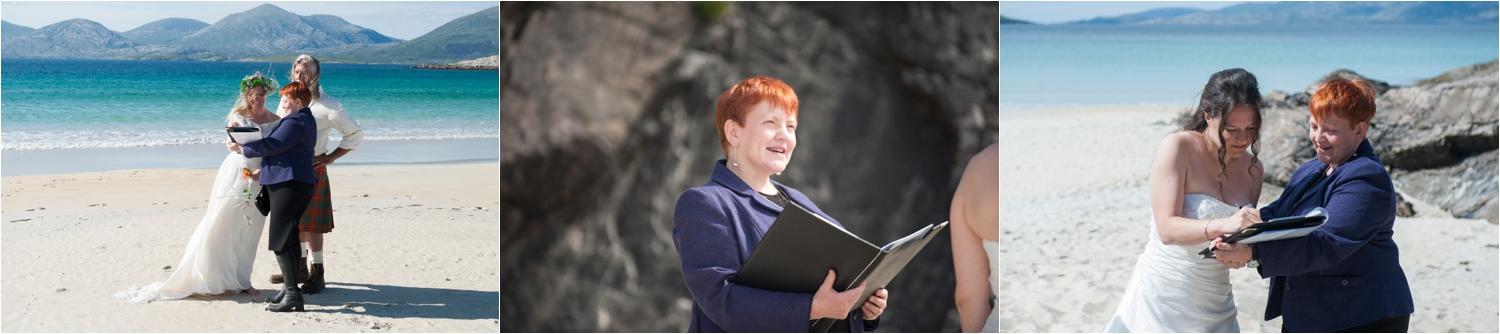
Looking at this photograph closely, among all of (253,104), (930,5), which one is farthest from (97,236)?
(930,5)

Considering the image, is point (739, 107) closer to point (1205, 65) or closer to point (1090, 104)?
point (1090, 104)

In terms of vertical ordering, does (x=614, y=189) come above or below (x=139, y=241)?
above

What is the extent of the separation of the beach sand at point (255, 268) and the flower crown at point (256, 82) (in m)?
0.84

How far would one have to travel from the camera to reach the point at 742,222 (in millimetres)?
1743

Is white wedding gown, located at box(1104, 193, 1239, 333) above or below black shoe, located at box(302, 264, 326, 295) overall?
above

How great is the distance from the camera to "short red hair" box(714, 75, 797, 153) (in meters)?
1.77

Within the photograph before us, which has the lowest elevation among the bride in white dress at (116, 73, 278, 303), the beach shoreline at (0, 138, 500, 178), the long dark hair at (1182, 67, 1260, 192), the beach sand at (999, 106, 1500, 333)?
the beach shoreline at (0, 138, 500, 178)

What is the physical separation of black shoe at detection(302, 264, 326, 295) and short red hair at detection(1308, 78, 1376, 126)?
4038 mm

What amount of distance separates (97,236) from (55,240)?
0.64 ft

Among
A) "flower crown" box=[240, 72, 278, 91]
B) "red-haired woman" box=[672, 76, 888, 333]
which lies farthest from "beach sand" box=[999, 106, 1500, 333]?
"flower crown" box=[240, 72, 278, 91]

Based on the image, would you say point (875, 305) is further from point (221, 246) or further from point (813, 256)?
point (221, 246)

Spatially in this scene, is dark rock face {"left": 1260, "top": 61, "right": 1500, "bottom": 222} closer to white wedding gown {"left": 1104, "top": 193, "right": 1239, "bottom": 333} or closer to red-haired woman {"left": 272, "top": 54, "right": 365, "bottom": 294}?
white wedding gown {"left": 1104, "top": 193, "right": 1239, "bottom": 333}

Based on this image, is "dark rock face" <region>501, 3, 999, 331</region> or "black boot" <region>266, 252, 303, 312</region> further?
"black boot" <region>266, 252, 303, 312</region>

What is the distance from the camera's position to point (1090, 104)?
21.0 metres
